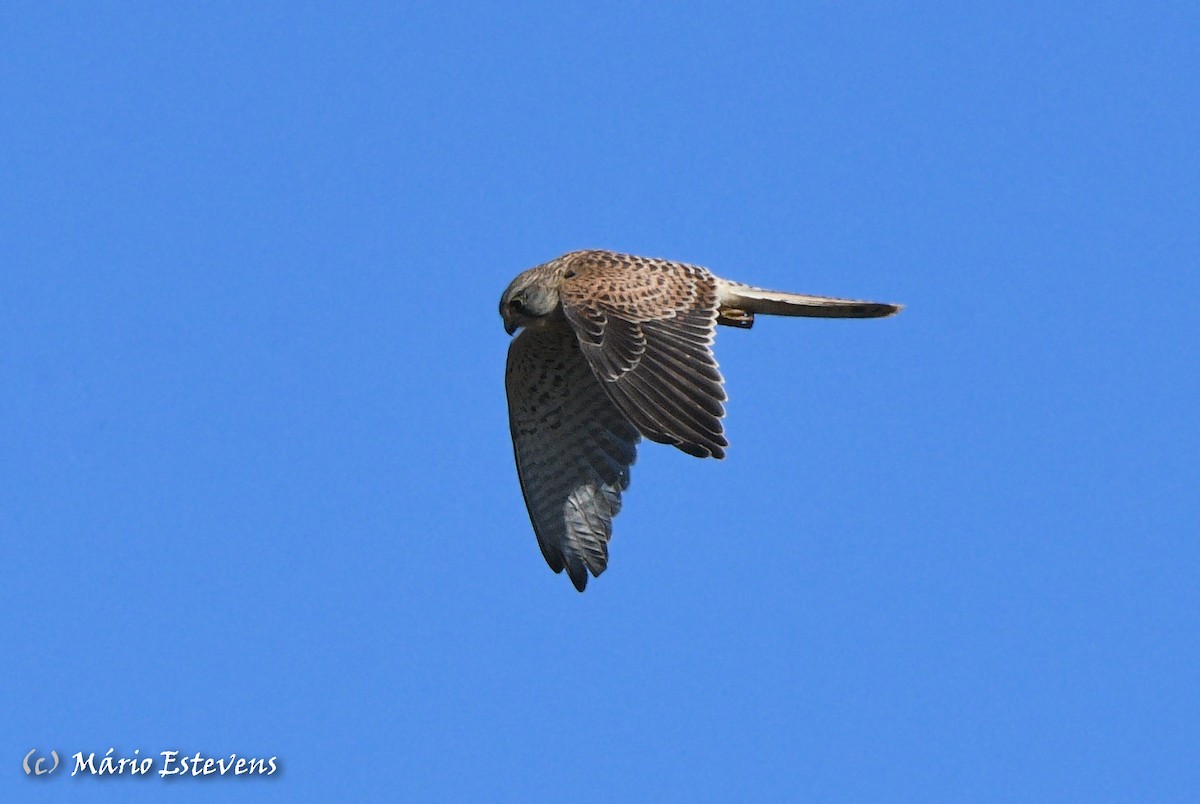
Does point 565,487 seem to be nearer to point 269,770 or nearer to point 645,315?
point 645,315

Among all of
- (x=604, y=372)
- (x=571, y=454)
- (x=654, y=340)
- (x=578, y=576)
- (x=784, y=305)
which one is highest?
(x=784, y=305)

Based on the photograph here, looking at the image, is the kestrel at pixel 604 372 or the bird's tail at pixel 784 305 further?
the bird's tail at pixel 784 305

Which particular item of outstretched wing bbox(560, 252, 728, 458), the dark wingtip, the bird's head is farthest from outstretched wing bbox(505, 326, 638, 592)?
outstretched wing bbox(560, 252, 728, 458)

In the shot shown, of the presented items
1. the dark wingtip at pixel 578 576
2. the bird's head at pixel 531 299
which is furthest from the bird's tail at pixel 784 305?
the dark wingtip at pixel 578 576

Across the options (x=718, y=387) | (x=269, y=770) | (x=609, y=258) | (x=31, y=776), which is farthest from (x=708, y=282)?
(x=31, y=776)

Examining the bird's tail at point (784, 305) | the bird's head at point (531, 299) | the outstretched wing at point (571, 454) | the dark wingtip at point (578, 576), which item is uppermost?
the bird's tail at point (784, 305)

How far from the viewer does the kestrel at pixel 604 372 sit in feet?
33.7

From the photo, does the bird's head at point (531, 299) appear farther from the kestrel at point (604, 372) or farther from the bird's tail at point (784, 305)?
the bird's tail at point (784, 305)

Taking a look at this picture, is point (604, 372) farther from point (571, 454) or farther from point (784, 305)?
point (571, 454)

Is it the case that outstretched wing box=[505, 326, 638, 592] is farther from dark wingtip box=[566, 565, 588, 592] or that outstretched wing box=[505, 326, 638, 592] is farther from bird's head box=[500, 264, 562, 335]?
bird's head box=[500, 264, 562, 335]

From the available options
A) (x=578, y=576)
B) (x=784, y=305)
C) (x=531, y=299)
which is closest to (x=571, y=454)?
(x=578, y=576)

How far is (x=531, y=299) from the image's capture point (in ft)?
37.8

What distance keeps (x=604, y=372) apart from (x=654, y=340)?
16.8 inches

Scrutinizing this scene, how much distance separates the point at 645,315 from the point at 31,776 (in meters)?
4.68
